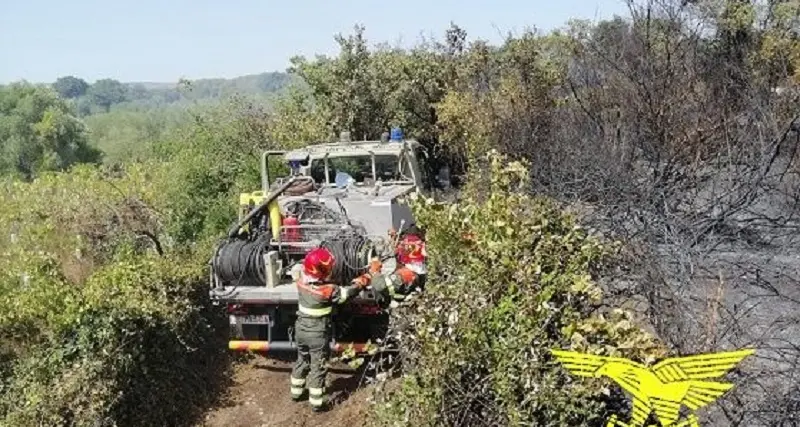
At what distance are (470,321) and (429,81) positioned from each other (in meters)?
14.0

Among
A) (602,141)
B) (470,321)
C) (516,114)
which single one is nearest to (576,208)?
(470,321)

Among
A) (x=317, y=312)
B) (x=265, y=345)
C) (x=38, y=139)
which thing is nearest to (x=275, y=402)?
(x=265, y=345)

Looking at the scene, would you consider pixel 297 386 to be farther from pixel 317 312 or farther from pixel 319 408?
pixel 317 312

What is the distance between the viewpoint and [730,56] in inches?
598

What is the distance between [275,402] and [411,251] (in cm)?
212

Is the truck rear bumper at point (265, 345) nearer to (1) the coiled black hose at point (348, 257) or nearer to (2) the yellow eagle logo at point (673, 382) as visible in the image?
(1) the coiled black hose at point (348, 257)

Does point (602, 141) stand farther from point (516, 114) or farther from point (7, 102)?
Answer: point (7, 102)

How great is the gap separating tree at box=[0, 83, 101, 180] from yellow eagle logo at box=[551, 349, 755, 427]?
171 feet

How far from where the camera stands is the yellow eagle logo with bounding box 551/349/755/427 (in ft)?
11.7

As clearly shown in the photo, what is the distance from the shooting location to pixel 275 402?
7.64 metres

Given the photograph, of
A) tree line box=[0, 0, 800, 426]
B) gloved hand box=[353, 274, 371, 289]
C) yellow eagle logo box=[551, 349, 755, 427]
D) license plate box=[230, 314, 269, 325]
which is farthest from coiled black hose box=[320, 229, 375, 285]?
yellow eagle logo box=[551, 349, 755, 427]

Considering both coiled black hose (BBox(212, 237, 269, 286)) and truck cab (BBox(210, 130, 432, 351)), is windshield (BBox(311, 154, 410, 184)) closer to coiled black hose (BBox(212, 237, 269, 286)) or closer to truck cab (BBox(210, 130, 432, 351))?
truck cab (BBox(210, 130, 432, 351))

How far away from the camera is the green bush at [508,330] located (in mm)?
4266

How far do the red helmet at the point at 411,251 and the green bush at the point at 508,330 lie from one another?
1840mm
